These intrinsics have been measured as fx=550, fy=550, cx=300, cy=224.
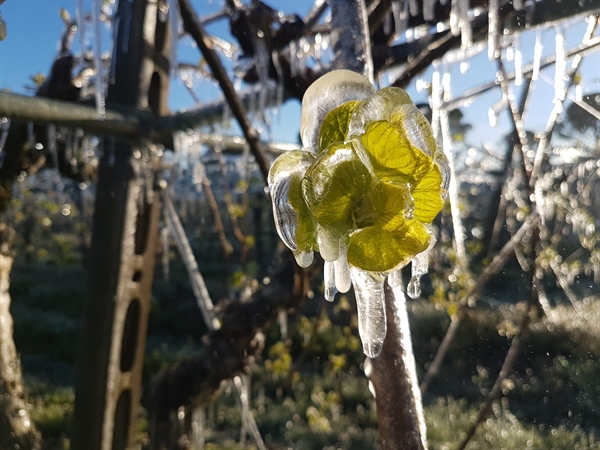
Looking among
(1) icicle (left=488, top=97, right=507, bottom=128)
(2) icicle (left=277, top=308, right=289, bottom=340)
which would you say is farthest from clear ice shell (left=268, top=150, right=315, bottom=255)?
(2) icicle (left=277, top=308, right=289, bottom=340)

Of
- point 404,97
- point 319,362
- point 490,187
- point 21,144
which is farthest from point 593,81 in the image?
point 490,187

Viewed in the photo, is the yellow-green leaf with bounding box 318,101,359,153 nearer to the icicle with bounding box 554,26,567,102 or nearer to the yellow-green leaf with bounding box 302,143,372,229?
the yellow-green leaf with bounding box 302,143,372,229

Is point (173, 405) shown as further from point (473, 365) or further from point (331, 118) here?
point (473, 365)

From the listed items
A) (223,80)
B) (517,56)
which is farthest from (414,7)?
(223,80)

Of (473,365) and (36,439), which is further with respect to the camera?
(473,365)

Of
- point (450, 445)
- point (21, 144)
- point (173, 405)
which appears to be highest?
point (21, 144)

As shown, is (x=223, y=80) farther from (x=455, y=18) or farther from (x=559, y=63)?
(x=559, y=63)
